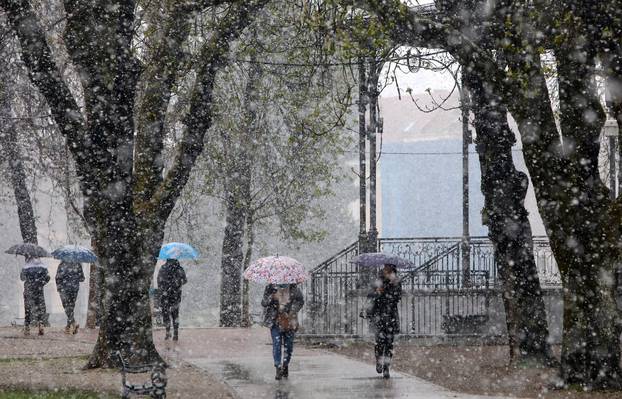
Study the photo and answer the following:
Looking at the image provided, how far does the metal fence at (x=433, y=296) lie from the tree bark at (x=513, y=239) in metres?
6.68

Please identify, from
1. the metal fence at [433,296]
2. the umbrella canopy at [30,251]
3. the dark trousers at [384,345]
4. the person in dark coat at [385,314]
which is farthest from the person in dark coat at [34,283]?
the dark trousers at [384,345]

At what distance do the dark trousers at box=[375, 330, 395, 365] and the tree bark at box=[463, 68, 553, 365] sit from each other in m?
2.07

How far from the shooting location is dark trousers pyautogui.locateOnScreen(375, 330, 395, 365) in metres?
15.9

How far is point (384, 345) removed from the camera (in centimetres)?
1591

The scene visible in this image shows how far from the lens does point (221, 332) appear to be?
27.6 meters

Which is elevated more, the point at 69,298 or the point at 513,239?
the point at 513,239

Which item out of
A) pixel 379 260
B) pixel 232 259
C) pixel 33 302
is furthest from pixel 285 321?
pixel 232 259

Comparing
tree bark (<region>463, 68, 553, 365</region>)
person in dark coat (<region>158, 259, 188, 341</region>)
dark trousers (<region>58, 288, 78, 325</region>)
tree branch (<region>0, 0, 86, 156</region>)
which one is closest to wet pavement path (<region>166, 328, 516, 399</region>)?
person in dark coat (<region>158, 259, 188, 341</region>)

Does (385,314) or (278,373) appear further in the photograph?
(385,314)

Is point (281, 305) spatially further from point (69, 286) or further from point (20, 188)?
point (20, 188)

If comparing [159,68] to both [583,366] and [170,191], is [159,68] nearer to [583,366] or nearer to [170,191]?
[170,191]

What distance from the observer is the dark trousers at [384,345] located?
626 inches

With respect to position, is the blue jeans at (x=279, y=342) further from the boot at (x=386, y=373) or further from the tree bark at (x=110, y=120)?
the tree bark at (x=110, y=120)

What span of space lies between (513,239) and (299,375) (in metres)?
3.78
